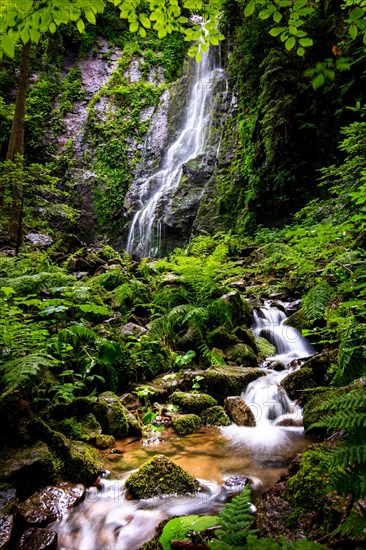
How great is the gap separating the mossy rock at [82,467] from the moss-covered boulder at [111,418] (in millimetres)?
613

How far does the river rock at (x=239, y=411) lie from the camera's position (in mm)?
3979

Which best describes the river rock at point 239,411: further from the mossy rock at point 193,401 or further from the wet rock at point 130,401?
the wet rock at point 130,401

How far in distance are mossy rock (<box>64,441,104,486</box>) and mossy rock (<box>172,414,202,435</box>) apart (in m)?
1.08

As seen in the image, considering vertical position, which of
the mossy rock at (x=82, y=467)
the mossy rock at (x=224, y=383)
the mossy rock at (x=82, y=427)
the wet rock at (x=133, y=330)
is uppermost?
the wet rock at (x=133, y=330)

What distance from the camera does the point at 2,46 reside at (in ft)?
5.65

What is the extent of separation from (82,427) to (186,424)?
116cm

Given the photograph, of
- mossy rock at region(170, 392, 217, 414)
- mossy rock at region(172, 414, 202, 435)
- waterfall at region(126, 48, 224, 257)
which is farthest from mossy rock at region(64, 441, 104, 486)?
waterfall at region(126, 48, 224, 257)

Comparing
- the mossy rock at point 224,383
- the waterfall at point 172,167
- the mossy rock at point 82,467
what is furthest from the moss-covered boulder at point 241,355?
the waterfall at point 172,167

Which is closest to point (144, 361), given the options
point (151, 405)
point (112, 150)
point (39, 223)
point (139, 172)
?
point (151, 405)

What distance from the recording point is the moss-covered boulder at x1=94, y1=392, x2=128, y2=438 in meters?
3.57

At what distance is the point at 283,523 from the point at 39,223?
11.0 metres

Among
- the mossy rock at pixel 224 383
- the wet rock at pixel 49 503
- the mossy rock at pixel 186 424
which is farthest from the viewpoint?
the mossy rock at pixel 224 383

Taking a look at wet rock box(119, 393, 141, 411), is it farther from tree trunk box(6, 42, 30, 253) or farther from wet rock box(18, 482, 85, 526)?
tree trunk box(6, 42, 30, 253)

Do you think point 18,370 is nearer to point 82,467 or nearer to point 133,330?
point 82,467
